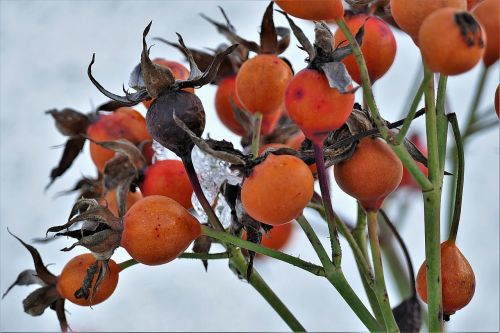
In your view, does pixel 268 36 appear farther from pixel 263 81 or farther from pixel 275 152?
pixel 275 152

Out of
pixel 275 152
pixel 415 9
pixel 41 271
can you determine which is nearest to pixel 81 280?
pixel 41 271

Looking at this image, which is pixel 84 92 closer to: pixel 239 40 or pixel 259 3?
pixel 259 3

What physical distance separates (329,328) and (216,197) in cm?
101

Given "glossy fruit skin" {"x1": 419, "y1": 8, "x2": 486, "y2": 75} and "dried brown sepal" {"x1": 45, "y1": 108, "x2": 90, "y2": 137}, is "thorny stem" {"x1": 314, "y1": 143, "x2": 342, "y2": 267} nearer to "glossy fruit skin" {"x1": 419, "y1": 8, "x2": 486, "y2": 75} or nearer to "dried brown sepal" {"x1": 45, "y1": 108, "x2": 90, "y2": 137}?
"glossy fruit skin" {"x1": 419, "y1": 8, "x2": 486, "y2": 75}

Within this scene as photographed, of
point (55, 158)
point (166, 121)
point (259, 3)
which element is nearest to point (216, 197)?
point (166, 121)

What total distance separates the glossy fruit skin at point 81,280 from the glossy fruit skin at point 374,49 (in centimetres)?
19

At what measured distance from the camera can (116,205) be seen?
1.97 ft

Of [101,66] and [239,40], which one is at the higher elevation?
[239,40]

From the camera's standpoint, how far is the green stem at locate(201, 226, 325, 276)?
1.51 feet

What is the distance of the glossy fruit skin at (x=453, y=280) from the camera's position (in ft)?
1.54

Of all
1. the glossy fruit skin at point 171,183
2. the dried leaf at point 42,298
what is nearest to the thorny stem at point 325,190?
the glossy fruit skin at point 171,183

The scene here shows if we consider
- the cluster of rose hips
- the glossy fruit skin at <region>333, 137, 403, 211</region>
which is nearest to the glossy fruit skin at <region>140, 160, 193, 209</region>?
the cluster of rose hips

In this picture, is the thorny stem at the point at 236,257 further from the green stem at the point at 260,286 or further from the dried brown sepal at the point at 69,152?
the dried brown sepal at the point at 69,152

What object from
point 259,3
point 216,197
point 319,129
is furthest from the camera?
point 259,3
